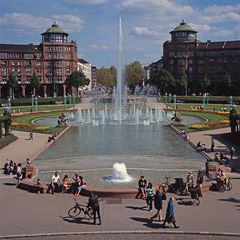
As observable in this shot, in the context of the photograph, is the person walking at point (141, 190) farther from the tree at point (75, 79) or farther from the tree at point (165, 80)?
the tree at point (165, 80)

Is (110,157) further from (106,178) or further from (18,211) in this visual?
(18,211)

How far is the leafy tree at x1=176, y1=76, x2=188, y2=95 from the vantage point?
458 ft

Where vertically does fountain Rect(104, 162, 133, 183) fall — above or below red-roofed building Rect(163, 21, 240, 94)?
below

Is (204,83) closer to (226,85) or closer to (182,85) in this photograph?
(226,85)

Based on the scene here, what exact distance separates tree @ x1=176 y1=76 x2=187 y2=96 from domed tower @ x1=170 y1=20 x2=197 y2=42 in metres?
14.5

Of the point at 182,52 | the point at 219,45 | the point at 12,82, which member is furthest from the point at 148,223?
the point at 219,45

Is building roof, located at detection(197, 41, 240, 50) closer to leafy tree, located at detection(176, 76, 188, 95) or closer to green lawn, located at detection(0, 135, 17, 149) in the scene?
leafy tree, located at detection(176, 76, 188, 95)

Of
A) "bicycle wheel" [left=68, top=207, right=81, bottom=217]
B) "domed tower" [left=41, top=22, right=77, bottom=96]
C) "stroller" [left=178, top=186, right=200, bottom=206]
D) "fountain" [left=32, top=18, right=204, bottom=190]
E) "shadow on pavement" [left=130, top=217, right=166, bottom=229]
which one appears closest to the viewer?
"shadow on pavement" [left=130, top=217, right=166, bottom=229]

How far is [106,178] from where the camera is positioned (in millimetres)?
28266

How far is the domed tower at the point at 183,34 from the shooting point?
5881 inches

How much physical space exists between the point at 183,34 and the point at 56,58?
43949mm

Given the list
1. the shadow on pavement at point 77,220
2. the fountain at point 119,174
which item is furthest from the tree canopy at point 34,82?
the shadow on pavement at point 77,220

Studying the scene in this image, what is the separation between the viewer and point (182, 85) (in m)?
140

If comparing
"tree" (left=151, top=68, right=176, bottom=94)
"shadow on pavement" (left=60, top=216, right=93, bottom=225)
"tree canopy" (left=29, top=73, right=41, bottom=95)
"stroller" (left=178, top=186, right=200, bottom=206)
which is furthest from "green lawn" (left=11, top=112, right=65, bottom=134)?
"tree" (left=151, top=68, right=176, bottom=94)
